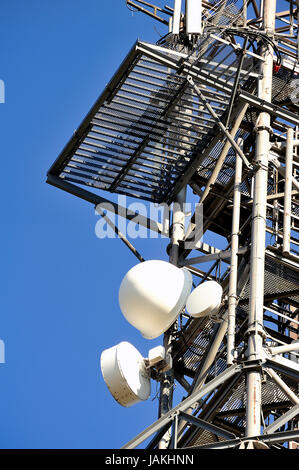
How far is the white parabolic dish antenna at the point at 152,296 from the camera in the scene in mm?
28016

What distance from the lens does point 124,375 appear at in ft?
93.6

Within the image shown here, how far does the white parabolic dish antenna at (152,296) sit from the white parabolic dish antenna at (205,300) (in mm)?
202

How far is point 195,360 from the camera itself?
31.1m

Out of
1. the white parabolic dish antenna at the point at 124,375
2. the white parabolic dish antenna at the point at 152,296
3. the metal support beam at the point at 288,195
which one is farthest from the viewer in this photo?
the metal support beam at the point at 288,195

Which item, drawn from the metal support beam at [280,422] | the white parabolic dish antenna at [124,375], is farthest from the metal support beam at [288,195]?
the metal support beam at [280,422]

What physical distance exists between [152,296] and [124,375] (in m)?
1.91

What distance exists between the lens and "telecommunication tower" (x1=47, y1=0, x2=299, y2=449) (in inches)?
1102

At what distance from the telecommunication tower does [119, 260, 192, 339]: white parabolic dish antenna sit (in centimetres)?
3

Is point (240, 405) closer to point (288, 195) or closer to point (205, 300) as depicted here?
point (205, 300)

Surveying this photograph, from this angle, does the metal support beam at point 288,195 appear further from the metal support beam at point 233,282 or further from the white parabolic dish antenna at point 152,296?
the white parabolic dish antenna at point 152,296

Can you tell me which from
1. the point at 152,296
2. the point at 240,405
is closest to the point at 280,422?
the point at 152,296

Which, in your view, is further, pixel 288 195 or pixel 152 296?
pixel 288 195

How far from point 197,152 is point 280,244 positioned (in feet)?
12.4
